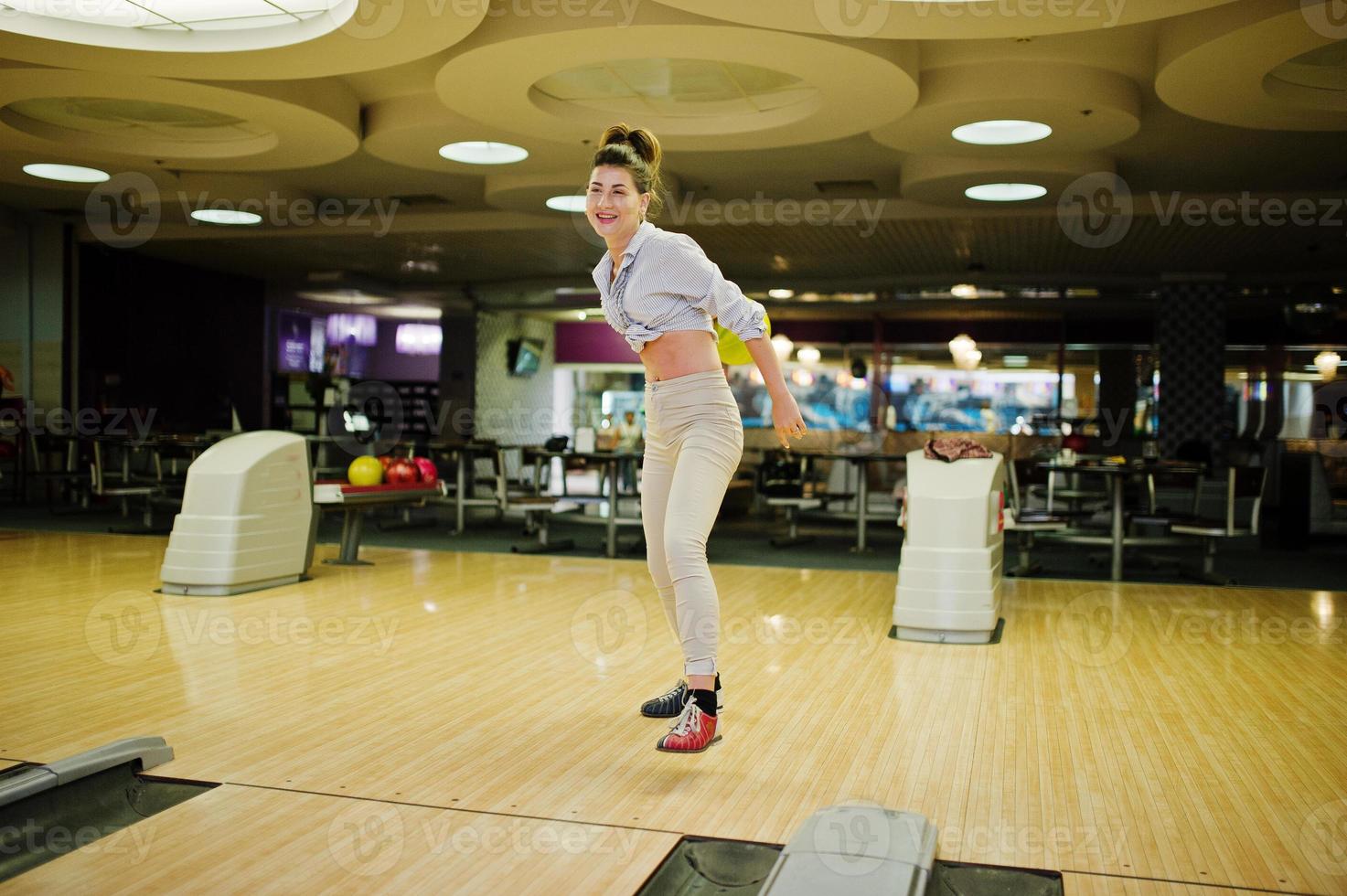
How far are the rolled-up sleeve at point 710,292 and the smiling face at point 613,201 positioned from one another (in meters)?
0.15

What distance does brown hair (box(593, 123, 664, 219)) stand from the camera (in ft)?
9.87

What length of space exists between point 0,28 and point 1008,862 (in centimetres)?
656

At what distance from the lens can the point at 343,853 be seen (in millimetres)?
2268

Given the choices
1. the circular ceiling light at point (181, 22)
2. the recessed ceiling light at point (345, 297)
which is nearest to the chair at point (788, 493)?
the circular ceiling light at point (181, 22)

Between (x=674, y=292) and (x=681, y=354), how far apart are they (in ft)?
0.57

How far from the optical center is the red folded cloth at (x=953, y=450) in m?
5.21

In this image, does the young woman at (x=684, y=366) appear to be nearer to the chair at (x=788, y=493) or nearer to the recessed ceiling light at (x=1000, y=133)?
the recessed ceiling light at (x=1000, y=133)

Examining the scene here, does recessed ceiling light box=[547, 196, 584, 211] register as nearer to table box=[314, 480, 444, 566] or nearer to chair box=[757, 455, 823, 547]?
chair box=[757, 455, 823, 547]

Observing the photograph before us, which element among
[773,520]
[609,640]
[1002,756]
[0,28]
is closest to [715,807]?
[1002,756]

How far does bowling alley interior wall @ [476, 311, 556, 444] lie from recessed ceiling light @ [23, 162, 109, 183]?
7.62 m

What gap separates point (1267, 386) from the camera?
631 inches

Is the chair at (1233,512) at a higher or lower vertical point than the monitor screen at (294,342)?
lower

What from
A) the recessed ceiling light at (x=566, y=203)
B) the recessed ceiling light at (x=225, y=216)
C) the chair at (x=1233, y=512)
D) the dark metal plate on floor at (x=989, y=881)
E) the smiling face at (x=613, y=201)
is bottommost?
the dark metal plate on floor at (x=989, y=881)

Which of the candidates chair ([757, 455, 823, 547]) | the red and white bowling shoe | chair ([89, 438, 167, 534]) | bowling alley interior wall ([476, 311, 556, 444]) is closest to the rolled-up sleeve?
the red and white bowling shoe
